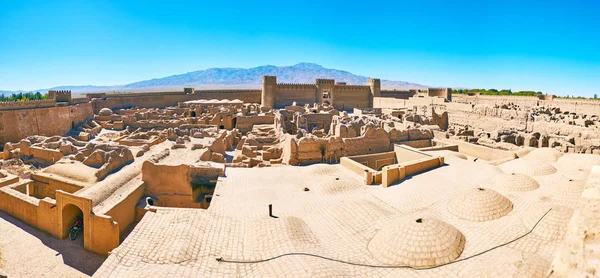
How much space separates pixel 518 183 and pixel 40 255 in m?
14.0

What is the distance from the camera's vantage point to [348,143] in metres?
16.3

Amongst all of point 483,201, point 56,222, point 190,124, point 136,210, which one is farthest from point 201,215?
point 190,124

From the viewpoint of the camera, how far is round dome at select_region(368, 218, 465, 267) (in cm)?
744

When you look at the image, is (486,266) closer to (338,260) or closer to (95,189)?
(338,260)

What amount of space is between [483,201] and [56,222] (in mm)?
12410

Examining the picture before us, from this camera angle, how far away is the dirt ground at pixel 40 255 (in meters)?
9.16

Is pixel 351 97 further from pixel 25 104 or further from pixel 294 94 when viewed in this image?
pixel 25 104

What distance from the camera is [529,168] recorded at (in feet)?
41.6

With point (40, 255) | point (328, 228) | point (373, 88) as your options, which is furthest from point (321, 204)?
point (373, 88)

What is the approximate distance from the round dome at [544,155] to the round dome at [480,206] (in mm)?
6307

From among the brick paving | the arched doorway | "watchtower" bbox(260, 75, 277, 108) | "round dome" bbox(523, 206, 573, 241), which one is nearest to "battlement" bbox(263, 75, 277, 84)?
"watchtower" bbox(260, 75, 277, 108)

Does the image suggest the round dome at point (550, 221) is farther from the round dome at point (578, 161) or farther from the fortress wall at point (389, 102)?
the fortress wall at point (389, 102)

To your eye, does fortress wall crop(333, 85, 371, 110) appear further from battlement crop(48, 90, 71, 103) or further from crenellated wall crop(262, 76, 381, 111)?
battlement crop(48, 90, 71, 103)

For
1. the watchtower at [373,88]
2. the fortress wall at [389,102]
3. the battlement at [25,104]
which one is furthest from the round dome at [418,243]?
the watchtower at [373,88]
